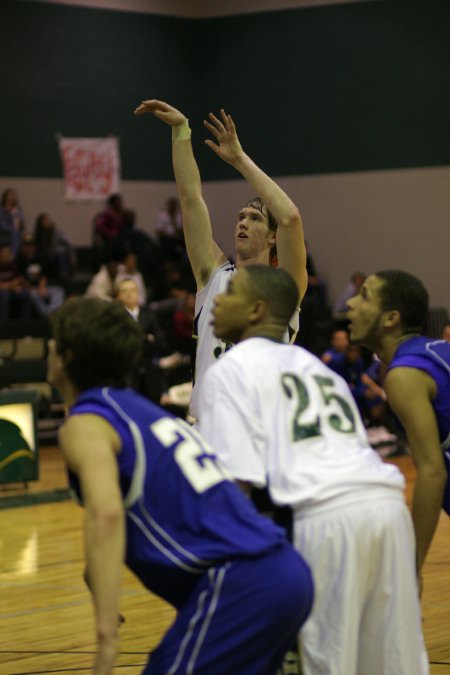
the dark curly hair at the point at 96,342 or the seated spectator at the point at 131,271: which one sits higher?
the dark curly hair at the point at 96,342

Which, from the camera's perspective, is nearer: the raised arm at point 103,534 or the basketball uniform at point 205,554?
the raised arm at point 103,534

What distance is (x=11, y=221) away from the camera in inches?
657

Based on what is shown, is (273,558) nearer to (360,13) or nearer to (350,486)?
(350,486)

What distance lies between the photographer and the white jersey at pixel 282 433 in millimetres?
2965

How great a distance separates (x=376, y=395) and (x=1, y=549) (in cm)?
604

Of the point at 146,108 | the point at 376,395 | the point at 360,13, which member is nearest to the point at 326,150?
the point at 360,13

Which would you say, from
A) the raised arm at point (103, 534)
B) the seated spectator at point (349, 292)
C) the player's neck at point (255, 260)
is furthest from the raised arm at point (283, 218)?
the seated spectator at point (349, 292)

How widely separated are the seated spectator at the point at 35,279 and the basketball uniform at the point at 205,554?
13.3 meters

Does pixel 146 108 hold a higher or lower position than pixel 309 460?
higher

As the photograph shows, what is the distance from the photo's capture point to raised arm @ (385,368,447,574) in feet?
12.0

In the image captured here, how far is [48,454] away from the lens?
12.7m

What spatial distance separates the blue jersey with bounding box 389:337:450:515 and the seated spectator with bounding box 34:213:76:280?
13374 mm

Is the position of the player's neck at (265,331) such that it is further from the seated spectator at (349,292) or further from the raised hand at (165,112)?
the seated spectator at (349,292)

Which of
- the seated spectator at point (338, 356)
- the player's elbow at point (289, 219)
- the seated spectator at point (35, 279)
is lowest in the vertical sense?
the seated spectator at point (338, 356)
